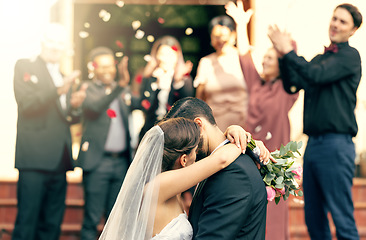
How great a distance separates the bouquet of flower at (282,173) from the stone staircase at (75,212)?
3.24m

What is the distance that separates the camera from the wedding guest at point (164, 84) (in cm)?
548

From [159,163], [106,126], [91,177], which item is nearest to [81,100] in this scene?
[106,126]

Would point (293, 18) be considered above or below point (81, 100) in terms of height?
above

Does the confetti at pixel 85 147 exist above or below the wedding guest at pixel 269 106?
below

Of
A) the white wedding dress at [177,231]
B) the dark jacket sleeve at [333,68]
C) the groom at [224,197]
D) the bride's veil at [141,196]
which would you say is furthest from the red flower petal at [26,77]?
the white wedding dress at [177,231]

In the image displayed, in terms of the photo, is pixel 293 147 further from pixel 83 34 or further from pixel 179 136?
pixel 83 34

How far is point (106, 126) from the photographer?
215 inches

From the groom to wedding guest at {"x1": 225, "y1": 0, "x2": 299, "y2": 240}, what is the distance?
2.65 metres

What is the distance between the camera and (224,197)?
237 centimetres

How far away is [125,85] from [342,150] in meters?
2.35

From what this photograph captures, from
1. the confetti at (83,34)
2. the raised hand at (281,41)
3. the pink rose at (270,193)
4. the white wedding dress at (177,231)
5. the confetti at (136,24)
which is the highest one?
the confetti at (136,24)

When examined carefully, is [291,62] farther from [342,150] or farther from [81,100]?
[81,100]

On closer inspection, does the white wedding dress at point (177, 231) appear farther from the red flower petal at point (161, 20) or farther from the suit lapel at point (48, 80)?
the red flower petal at point (161, 20)

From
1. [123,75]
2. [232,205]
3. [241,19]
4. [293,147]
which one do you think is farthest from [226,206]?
[123,75]
